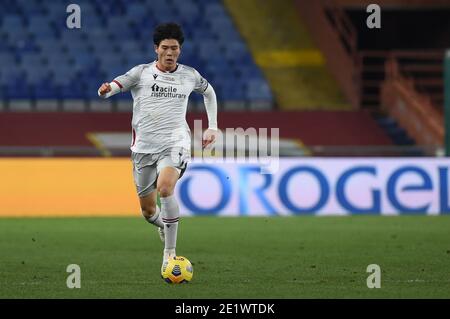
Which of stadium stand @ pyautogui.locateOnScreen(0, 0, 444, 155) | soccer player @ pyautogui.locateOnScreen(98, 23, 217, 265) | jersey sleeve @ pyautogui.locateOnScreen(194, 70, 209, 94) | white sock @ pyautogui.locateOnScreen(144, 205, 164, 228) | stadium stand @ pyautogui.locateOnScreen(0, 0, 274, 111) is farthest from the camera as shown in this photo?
stadium stand @ pyautogui.locateOnScreen(0, 0, 274, 111)

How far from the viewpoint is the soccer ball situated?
32.8 feet

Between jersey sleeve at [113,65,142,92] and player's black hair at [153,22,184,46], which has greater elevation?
player's black hair at [153,22,184,46]

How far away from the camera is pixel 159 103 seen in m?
10.7

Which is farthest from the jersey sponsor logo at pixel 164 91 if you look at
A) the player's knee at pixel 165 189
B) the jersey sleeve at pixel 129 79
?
the player's knee at pixel 165 189

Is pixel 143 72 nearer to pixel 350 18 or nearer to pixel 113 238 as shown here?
pixel 113 238

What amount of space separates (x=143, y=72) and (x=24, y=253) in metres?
3.13

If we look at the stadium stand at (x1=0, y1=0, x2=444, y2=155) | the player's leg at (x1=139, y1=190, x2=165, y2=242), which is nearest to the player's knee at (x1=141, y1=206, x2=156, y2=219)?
the player's leg at (x1=139, y1=190, x2=165, y2=242)

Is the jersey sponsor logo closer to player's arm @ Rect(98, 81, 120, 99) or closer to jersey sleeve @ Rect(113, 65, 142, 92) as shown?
jersey sleeve @ Rect(113, 65, 142, 92)

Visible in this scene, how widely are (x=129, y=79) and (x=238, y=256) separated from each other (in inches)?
111

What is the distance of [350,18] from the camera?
28.5 m

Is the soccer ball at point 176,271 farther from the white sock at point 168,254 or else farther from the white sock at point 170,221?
the white sock at point 170,221

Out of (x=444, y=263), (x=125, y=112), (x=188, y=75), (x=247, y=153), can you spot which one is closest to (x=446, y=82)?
(x=247, y=153)

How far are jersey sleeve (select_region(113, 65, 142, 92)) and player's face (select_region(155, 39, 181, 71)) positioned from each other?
27 cm

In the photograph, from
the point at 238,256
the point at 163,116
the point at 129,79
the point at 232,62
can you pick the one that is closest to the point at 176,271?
the point at 163,116
